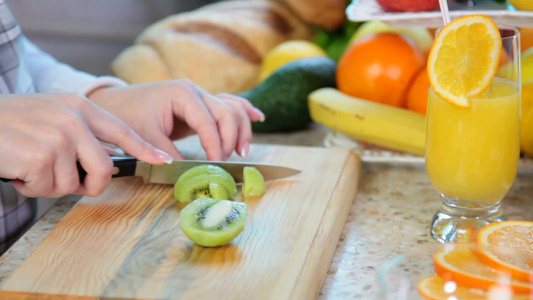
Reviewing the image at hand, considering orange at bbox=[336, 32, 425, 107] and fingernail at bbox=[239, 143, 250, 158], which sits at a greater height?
orange at bbox=[336, 32, 425, 107]

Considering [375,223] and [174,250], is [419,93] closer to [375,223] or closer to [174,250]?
[375,223]

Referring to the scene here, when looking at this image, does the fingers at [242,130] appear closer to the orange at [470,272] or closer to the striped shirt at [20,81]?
the striped shirt at [20,81]

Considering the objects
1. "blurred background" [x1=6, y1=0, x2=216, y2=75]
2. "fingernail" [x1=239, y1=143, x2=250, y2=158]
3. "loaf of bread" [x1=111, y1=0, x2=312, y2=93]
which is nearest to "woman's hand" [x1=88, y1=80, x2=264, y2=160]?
"fingernail" [x1=239, y1=143, x2=250, y2=158]

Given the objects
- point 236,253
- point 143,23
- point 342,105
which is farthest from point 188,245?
point 143,23

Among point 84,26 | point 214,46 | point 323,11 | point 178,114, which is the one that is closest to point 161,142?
point 178,114

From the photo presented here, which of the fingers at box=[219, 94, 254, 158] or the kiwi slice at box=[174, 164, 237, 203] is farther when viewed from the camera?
the fingers at box=[219, 94, 254, 158]

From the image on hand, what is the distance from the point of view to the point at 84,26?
3629mm

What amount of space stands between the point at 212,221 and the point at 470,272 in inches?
13.0

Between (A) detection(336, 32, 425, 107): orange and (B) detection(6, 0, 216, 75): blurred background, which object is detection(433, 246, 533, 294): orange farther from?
(B) detection(6, 0, 216, 75): blurred background

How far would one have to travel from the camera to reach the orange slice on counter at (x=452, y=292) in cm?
65

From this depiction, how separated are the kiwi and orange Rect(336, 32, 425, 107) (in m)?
0.52

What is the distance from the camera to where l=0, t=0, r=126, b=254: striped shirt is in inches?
40.7

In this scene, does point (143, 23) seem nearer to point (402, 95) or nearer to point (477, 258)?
point (402, 95)

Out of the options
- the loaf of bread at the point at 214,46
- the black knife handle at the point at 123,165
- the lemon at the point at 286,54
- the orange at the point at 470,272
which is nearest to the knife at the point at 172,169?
the black knife handle at the point at 123,165
